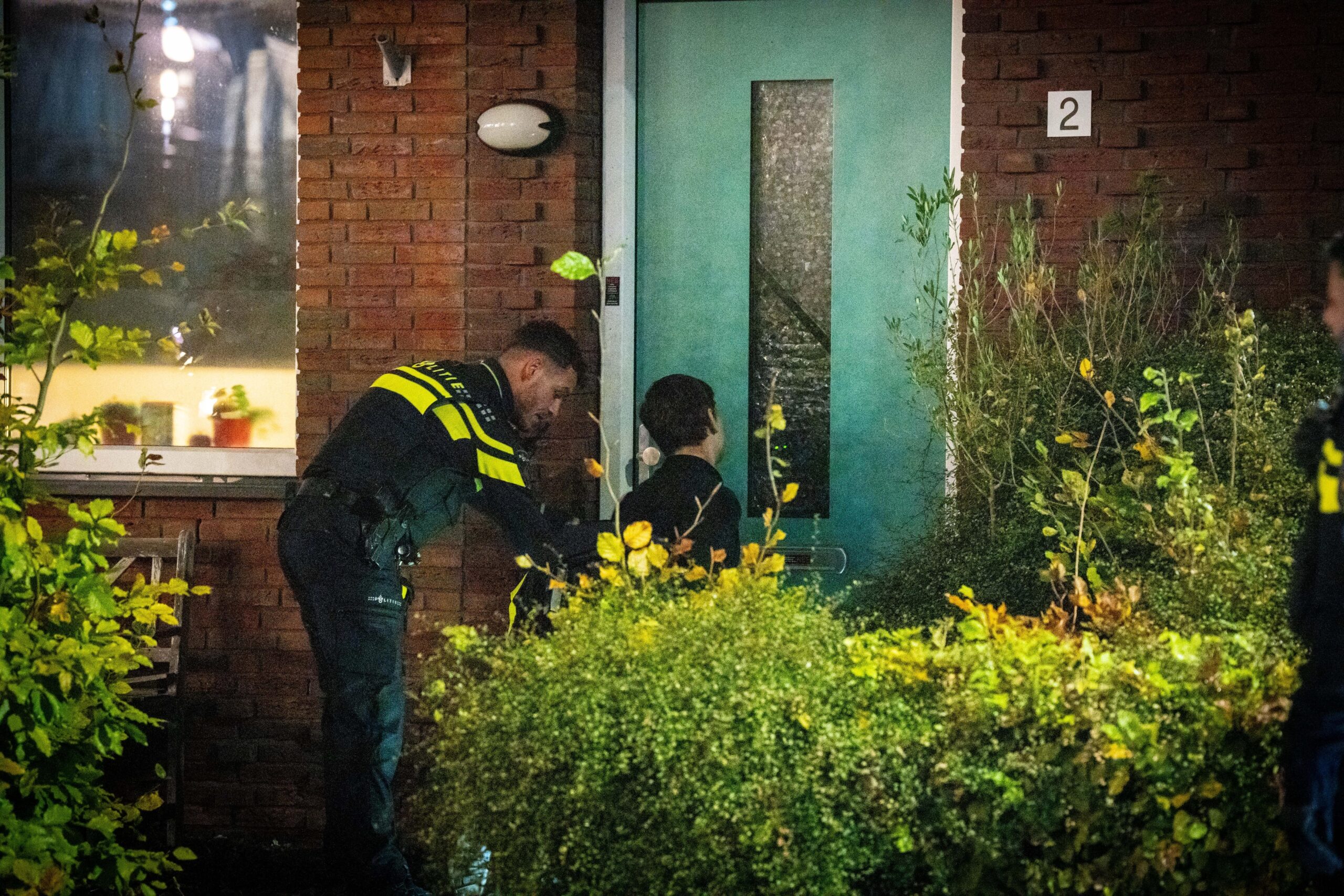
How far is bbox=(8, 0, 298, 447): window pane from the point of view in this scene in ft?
16.9

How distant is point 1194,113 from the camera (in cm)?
462

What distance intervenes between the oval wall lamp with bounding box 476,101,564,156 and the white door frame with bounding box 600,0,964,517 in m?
0.27

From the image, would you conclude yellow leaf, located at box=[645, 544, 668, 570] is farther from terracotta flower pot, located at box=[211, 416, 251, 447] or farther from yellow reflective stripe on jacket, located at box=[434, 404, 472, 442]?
terracotta flower pot, located at box=[211, 416, 251, 447]

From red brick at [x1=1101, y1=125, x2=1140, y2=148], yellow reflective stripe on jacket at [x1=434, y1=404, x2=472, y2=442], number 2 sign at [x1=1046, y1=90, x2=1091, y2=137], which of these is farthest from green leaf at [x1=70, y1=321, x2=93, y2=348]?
red brick at [x1=1101, y1=125, x2=1140, y2=148]

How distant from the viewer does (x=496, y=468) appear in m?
4.13

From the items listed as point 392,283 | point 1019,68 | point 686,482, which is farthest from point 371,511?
point 1019,68

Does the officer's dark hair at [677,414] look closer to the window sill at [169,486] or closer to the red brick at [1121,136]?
the window sill at [169,486]

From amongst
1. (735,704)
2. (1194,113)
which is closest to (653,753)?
(735,704)

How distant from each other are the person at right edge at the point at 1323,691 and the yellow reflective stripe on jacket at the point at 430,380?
8.32 feet

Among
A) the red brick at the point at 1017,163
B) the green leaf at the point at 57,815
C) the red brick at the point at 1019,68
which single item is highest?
the red brick at the point at 1019,68

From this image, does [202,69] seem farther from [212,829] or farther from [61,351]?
[212,829]

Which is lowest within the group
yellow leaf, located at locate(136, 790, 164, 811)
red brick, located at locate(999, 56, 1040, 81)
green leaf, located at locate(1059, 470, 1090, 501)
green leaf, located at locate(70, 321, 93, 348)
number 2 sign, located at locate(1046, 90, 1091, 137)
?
yellow leaf, located at locate(136, 790, 164, 811)

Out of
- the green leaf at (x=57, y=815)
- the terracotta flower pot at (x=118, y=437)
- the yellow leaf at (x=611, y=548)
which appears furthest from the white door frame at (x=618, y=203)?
the green leaf at (x=57, y=815)

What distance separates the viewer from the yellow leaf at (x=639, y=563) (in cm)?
316
